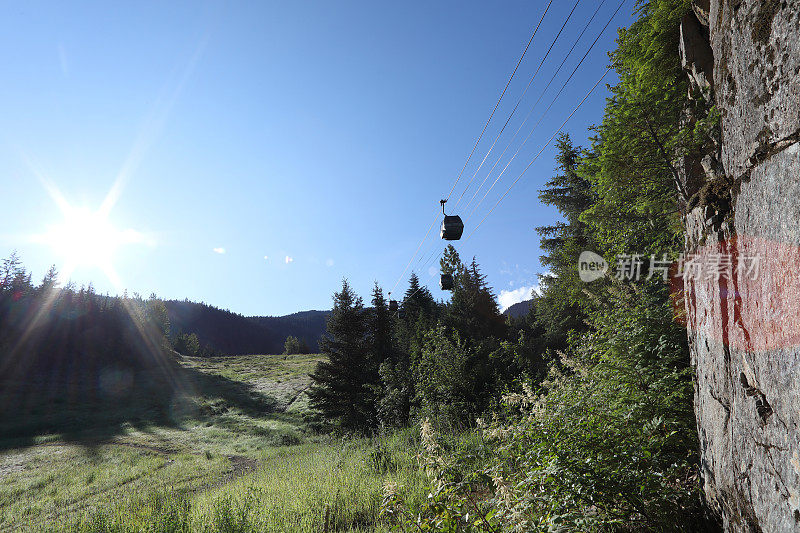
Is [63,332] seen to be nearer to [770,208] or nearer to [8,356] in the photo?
[8,356]

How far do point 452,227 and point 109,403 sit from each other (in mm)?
40347

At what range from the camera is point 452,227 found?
11.9 m

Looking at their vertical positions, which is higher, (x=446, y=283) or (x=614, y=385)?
(x=446, y=283)

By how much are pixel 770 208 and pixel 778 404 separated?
1414 millimetres

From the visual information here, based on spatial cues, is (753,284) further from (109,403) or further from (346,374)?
(109,403)

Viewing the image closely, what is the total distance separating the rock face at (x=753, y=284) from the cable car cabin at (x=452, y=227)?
821 cm

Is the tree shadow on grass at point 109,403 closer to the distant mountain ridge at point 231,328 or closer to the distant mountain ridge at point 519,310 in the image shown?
the distant mountain ridge at point 519,310

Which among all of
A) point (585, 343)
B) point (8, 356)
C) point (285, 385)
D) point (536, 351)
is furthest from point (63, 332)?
point (585, 343)

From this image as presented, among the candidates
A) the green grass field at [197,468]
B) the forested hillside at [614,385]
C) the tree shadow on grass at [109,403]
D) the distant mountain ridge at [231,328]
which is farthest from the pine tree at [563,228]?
the distant mountain ridge at [231,328]

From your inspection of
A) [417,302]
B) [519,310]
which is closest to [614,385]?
[417,302]

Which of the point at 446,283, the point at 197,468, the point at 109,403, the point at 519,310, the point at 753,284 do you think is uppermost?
the point at 519,310

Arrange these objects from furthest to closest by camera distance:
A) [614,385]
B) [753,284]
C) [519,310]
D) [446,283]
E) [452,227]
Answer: [519,310]
[446,283]
[452,227]
[614,385]
[753,284]

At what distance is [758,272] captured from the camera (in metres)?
2.82

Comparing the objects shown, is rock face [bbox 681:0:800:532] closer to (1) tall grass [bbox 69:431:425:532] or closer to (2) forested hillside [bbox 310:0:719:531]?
(2) forested hillside [bbox 310:0:719:531]
